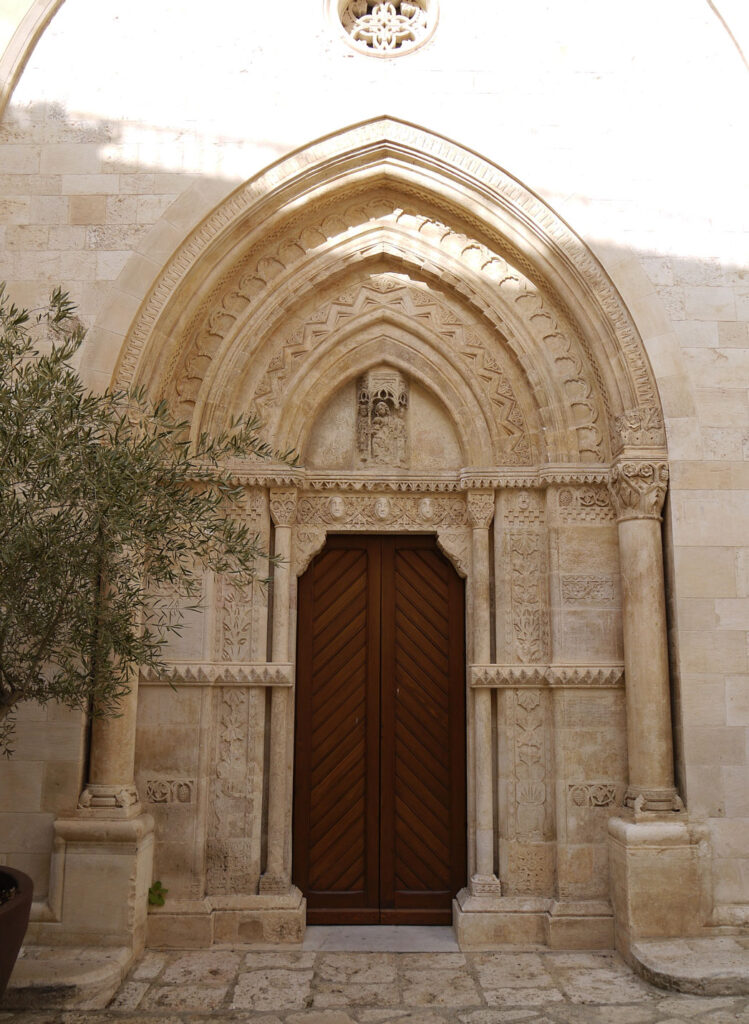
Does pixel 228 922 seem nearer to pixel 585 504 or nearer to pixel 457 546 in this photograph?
pixel 457 546

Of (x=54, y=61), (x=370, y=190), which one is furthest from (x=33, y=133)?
(x=370, y=190)

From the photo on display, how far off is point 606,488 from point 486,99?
8.97 feet

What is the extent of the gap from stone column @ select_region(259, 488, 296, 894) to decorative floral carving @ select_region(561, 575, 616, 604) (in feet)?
6.07

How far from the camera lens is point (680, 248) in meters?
5.79

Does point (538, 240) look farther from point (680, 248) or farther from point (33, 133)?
point (33, 133)

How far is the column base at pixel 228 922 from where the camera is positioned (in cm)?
536

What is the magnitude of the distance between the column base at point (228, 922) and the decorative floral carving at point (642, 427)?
11.8ft

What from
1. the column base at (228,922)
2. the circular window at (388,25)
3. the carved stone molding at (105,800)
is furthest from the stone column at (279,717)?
the circular window at (388,25)

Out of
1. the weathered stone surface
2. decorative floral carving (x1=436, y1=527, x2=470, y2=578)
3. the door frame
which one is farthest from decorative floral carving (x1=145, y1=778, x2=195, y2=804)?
decorative floral carving (x1=436, y1=527, x2=470, y2=578)

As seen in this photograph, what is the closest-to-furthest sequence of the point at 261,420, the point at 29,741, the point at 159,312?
the point at 29,741 → the point at 159,312 → the point at 261,420

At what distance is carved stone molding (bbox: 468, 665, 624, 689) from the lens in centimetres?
568

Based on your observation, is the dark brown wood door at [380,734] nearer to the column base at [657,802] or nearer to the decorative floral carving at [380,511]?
the decorative floral carving at [380,511]

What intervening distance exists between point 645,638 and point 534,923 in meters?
1.90

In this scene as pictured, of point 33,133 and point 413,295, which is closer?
point 33,133
